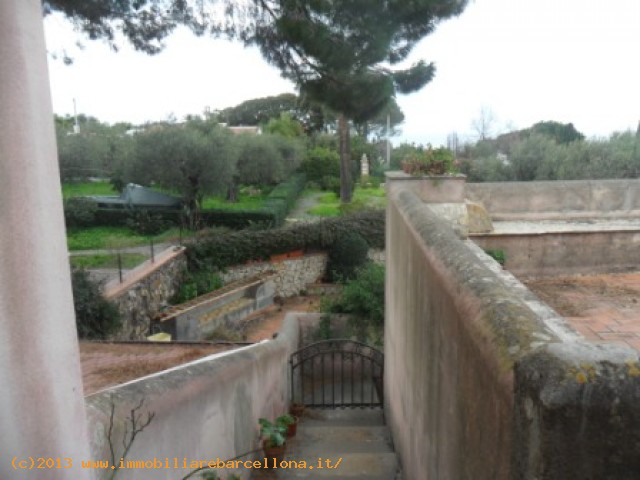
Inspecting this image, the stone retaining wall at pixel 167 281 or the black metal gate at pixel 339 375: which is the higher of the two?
the stone retaining wall at pixel 167 281

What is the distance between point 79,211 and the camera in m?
17.8

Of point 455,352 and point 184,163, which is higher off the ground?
point 184,163

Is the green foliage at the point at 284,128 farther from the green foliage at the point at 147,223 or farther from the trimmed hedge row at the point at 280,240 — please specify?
the trimmed hedge row at the point at 280,240

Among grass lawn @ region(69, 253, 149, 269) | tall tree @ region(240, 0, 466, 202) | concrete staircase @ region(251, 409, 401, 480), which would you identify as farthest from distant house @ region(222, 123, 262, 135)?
concrete staircase @ region(251, 409, 401, 480)

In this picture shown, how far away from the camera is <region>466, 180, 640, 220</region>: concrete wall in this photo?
6.17 m

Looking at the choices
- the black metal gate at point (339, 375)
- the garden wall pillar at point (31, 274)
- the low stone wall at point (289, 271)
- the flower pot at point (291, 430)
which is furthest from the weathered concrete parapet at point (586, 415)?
the low stone wall at point (289, 271)

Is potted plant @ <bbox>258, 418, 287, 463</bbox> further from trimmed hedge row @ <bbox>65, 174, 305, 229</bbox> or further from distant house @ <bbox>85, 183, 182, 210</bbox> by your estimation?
distant house @ <bbox>85, 183, 182, 210</bbox>

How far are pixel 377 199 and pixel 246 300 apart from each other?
11826 mm

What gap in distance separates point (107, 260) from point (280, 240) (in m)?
4.74

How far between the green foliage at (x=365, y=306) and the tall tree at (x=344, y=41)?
3756mm

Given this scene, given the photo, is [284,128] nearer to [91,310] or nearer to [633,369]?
[91,310]

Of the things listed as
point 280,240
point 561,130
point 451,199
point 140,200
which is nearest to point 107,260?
point 280,240

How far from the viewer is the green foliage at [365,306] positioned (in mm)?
10219

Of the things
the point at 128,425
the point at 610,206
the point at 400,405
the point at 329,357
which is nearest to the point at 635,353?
the point at 128,425
